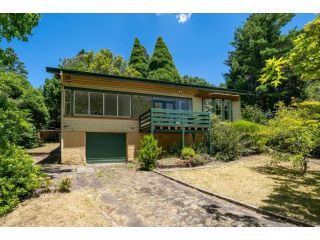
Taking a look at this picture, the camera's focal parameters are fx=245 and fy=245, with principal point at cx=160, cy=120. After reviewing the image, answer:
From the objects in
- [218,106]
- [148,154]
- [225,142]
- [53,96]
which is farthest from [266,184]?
[53,96]

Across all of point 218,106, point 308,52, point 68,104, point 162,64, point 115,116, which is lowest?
point 115,116

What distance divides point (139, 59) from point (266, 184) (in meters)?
37.1

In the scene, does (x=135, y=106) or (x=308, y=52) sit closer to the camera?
(x=308, y=52)

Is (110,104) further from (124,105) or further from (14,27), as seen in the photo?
(14,27)

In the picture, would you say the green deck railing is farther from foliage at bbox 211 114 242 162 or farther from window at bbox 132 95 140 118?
foliage at bbox 211 114 242 162

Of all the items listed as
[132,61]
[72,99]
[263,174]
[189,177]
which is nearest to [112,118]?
[72,99]

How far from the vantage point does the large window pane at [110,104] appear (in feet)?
57.4

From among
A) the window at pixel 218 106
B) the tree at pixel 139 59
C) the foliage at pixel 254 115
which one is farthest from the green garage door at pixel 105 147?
the tree at pixel 139 59

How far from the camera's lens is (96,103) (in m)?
17.1

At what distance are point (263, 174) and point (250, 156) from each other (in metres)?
5.93

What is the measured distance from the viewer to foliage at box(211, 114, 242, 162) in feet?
55.8

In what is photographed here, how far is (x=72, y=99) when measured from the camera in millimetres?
16281

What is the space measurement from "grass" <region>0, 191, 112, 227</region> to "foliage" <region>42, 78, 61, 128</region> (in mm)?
27378
